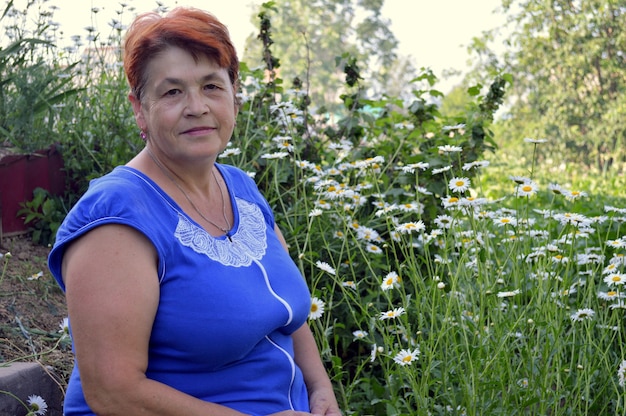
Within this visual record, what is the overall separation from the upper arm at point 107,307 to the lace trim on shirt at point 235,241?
19 cm

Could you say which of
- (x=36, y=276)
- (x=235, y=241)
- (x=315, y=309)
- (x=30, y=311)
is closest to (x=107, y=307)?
(x=235, y=241)

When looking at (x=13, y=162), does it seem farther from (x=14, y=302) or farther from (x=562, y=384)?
(x=562, y=384)

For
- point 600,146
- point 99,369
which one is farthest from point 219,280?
point 600,146

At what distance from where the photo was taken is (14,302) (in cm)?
288

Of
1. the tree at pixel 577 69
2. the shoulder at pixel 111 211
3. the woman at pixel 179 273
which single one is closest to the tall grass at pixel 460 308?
the woman at pixel 179 273

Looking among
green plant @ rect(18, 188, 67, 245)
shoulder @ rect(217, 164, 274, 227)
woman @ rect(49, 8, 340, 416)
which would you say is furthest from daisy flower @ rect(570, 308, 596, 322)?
green plant @ rect(18, 188, 67, 245)

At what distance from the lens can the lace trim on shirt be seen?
184 centimetres

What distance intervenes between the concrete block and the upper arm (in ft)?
2.58

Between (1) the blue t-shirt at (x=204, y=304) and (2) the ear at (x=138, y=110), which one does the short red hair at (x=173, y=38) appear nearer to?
(2) the ear at (x=138, y=110)

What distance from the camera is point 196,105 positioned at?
1.93 m

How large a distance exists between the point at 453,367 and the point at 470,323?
6.0 inches

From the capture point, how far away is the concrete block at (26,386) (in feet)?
7.46

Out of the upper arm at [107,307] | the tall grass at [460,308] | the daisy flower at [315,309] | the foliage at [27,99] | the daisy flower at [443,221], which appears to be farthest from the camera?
the foliage at [27,99]

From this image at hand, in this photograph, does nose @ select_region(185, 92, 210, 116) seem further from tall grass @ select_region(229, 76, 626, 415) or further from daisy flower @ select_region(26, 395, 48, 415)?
daisy flower @ select_region(26, 395, 48, 415)
